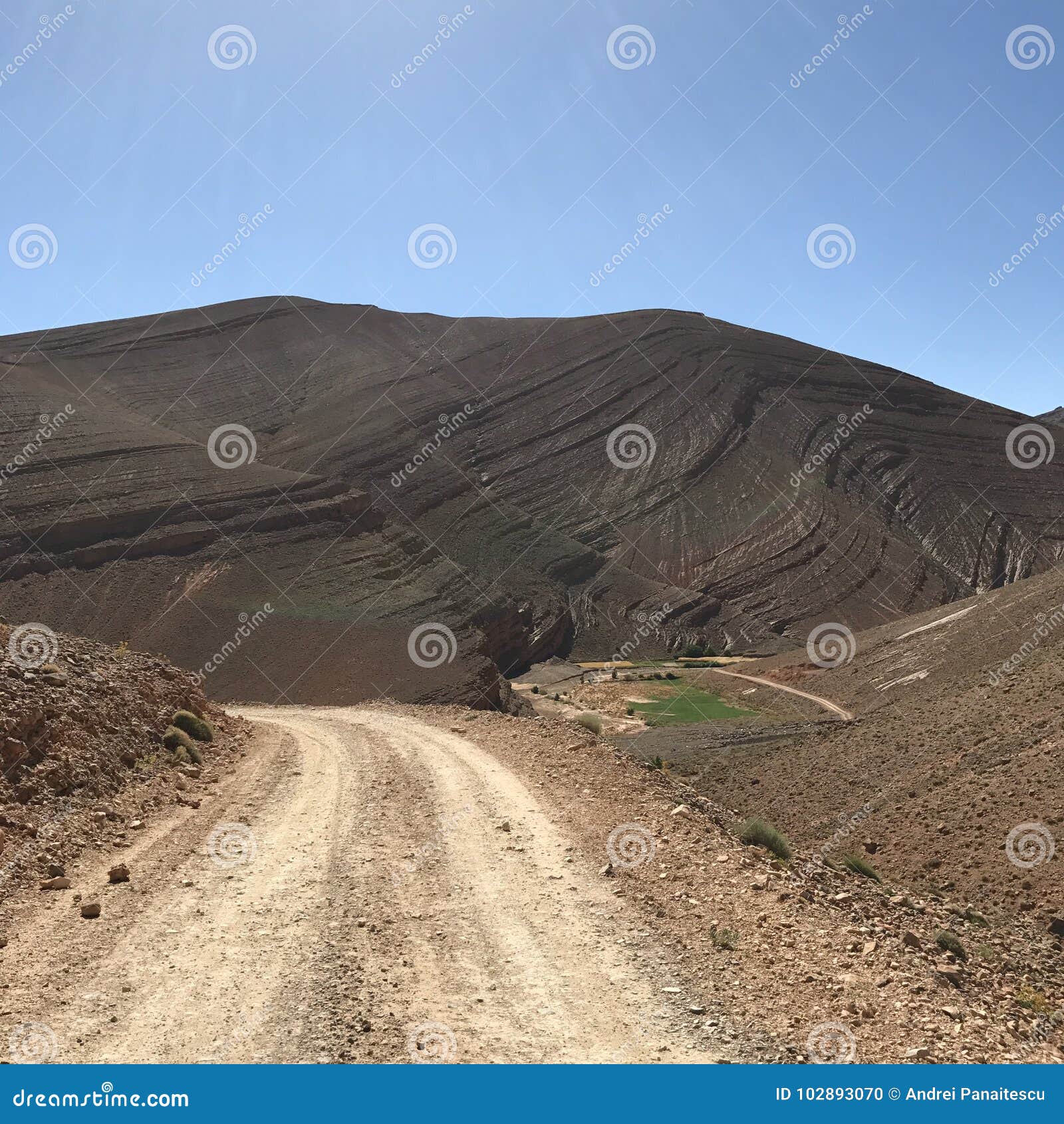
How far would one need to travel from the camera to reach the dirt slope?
17.7 ft

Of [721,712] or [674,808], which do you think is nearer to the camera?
[674,808]

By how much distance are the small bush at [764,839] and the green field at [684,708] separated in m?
25.6

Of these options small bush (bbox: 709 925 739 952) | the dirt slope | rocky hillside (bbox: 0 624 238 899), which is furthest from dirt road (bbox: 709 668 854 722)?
small bush (bbox: 709 925 739 952)

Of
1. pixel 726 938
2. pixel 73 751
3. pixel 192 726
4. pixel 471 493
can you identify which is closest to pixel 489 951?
pixel 726 938

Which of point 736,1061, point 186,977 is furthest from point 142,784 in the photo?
point 736,1061

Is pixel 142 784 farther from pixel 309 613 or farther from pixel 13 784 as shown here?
pixel 309 613

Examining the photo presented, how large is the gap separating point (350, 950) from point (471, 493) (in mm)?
65158

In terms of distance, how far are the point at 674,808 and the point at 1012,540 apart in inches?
2900

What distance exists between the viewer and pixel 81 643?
14742 mm

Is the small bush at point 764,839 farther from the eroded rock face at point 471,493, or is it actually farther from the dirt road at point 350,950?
the eroded rock face at point 471,493

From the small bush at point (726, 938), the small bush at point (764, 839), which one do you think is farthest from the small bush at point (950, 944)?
the small bush at point (726, 938)

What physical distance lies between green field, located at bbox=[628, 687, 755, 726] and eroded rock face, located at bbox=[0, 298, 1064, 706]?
26.7 ft

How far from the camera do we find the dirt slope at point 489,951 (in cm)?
539

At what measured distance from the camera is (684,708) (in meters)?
39.8
